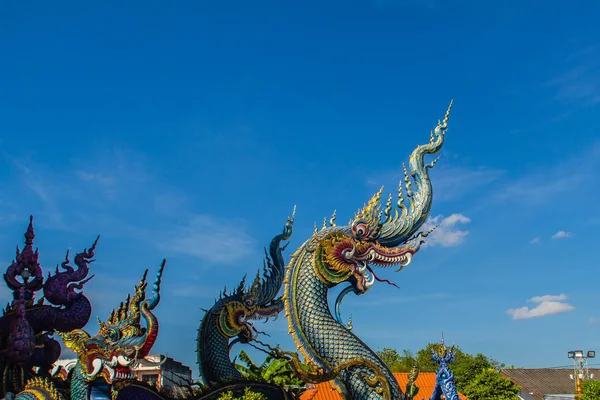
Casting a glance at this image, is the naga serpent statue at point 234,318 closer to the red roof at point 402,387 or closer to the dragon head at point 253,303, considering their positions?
the dragon head at point 253,303

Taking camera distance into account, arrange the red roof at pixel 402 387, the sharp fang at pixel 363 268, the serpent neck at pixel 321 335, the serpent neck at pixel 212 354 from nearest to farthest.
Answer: the serpent neck at pixel 321 335, the sharp fang at pixel 363 268, the serpent neck at pixel 212 354, the red roof at pixel 402 387

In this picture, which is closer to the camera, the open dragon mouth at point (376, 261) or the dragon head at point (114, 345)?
the dragon head at point (114, 345)

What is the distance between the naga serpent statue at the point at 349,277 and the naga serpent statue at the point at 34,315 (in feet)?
14.8

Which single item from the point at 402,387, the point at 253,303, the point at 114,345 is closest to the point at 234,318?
the point at 253,303

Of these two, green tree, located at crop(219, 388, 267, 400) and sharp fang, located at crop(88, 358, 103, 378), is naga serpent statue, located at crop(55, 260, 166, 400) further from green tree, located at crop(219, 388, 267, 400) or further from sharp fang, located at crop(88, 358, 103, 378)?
green tree, located at crop(219, 388, 267, 400)

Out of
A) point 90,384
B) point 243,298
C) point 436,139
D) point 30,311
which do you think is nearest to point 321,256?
point 243,298

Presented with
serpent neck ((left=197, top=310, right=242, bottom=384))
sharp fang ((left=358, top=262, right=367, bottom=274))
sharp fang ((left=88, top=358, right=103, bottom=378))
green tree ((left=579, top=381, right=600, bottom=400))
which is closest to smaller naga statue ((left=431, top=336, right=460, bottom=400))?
sharp fang ((left=358, top=262, right=367, bottom=274))

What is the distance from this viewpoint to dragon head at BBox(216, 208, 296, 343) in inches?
504

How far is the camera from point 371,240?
38.5 feet

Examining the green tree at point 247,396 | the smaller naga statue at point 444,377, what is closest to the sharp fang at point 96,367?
the green tree at point 247,396

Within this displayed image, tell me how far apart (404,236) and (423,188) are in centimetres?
108

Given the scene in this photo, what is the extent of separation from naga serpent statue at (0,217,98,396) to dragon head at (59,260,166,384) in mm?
3338

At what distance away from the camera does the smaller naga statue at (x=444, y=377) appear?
34.2ft

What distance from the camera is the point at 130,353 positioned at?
8203 millimetres
